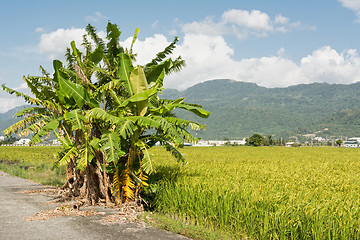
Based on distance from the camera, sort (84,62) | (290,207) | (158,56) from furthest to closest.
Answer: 1. (158,56)
2. (84,62)
3. (290,207)

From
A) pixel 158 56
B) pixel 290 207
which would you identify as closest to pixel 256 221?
pixel 290 207

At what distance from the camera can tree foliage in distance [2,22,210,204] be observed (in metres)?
8.67

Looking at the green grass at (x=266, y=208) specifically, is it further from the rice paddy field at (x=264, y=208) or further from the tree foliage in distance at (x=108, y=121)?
the tree foliage in distance at (x=108, y=121)

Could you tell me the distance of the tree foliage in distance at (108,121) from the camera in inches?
341

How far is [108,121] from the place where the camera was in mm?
9336

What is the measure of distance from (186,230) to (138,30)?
686cm

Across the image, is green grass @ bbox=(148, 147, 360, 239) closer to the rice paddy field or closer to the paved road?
→ the rice paddy field

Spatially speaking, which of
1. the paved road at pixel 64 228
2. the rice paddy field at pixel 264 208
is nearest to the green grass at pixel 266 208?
the rice paddy field at pixel 264 208

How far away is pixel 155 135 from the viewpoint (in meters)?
9.80

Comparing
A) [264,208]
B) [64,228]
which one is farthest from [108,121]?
[264,208]

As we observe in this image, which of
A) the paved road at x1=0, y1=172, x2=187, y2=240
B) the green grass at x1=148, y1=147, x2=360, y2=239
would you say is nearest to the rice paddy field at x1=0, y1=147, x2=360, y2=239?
the green grass at x1=148, y1=147, x2=360, y2=239

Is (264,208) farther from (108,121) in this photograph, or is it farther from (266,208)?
(108,121)

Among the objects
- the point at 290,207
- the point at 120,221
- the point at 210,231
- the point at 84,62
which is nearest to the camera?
the point at 290,207

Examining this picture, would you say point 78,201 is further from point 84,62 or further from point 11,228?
point 84,62
